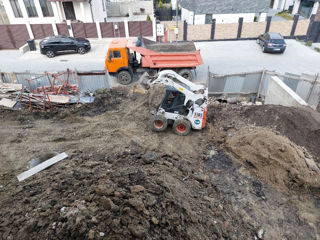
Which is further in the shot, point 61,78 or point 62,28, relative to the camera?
point 62,28

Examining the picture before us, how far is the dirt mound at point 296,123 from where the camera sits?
274 inches

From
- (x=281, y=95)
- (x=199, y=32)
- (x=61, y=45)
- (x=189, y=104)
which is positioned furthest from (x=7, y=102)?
(x=199, y=32)

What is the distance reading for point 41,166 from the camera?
6.10 metres

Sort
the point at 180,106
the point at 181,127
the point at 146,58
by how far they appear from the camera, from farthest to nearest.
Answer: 1. the point at 146,58
2. the point at 181,127
3. the point at 180,106

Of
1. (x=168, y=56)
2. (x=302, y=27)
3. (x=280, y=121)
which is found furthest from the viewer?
(x=302, y=27)

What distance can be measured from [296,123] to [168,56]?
703 cm

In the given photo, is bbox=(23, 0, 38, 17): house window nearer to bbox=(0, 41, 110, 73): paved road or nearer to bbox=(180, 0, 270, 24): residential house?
bbox=(0, 41, 110, 73): paved road

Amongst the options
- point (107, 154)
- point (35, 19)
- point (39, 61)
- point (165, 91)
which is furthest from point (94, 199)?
point (35, 19)

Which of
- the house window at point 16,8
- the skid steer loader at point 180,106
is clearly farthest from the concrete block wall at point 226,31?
the house window at point 16,8

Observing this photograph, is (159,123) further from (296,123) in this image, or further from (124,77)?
(124,77)

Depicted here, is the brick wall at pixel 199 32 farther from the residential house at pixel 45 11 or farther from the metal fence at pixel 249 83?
the metal fence at pixel 249 83

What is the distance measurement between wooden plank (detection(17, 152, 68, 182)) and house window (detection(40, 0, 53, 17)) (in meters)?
19.2

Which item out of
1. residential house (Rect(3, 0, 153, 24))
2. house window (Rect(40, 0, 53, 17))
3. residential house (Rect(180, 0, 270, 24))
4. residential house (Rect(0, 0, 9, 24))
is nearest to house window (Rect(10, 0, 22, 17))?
residential house (Rect(3, 0, 153, 24))

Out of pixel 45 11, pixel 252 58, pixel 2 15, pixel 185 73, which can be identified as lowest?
pixel 252 58
